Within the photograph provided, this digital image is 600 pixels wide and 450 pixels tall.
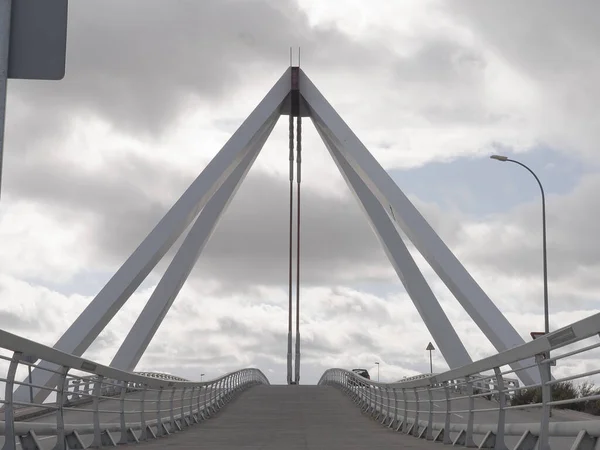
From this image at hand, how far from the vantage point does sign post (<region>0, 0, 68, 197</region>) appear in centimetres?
539

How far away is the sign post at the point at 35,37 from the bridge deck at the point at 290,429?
726 centimetres

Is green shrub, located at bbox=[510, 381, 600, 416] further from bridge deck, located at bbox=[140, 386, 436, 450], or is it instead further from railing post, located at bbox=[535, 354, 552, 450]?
railing post, located at bbox=[535, 354, 552, 450]

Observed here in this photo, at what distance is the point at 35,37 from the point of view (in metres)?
5.50

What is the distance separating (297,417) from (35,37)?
18086 millimetres

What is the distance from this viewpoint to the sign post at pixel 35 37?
5391 mm

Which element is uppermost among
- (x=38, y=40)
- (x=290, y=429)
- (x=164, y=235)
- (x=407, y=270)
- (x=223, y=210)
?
(x=223, y=210)

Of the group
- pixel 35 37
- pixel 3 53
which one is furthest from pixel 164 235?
pixel 3 53

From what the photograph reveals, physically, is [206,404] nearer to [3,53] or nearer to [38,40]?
[38,40]

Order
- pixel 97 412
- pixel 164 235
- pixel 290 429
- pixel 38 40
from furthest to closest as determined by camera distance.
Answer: pixel 164 235 < pixel 290 429 < pixel 97 412 < pixel 38 40

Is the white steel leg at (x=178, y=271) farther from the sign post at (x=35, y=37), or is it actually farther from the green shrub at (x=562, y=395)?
the sign post at (x=35, y=37)

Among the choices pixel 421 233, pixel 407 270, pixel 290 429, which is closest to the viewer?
pixel 290 429

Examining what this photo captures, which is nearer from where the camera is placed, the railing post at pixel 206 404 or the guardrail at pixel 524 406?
the guardrail at pixel 524 406

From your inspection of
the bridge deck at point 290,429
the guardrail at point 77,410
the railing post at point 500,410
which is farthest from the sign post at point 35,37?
the bridge deck at point 290,429

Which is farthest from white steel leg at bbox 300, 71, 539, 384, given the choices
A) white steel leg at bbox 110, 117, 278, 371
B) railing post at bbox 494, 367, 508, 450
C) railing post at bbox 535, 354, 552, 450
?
railing post at bbox 535, 354, 552, 450
